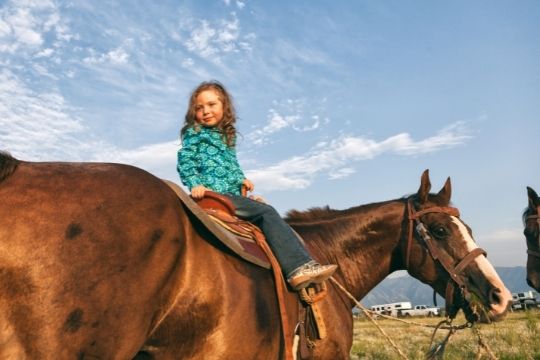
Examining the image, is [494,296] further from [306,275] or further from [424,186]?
[306,275]

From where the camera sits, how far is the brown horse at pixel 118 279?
2201mm

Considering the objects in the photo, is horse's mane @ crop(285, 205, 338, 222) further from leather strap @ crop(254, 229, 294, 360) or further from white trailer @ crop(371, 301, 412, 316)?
leather strap @ crop(254, 229, 294, 360)

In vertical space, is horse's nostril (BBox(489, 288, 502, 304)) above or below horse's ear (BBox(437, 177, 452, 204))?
below

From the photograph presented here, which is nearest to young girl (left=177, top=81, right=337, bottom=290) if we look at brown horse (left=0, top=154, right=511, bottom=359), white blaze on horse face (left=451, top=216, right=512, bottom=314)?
brown horse (left=0, top=154, right=511, bottom=359)

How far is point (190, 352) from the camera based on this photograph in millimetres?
3012

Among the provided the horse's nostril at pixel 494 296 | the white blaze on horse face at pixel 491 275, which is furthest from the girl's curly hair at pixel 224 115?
the horse's nostril at pixel 494 296

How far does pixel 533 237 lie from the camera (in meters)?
10.1

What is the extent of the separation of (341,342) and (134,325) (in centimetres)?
251

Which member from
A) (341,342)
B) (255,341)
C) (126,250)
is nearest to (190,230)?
(126,250)

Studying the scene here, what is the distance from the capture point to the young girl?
387cm

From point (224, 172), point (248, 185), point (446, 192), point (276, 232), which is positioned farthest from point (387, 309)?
point (276, 232)

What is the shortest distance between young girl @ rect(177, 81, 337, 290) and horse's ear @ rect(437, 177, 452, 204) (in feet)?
8.42

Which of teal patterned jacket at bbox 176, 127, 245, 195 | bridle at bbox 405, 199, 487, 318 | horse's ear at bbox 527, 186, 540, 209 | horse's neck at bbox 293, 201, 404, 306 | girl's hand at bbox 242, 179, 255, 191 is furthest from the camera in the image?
horse's ear at bbox 527, 186, 540, 209

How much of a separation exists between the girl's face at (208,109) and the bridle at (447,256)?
280 centimetres
